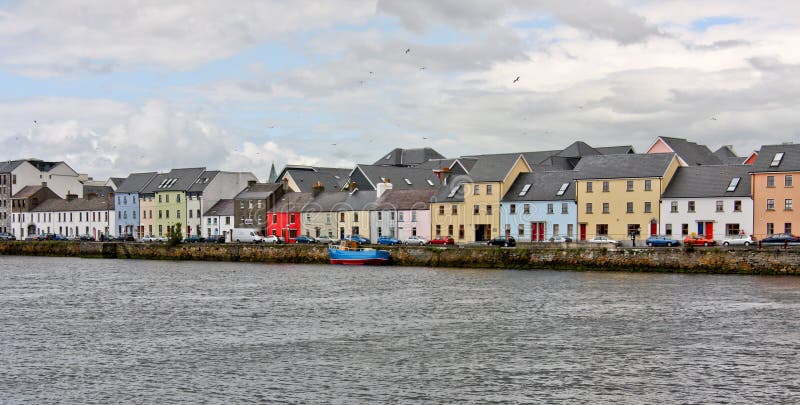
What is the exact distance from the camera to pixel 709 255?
5972 centimetres

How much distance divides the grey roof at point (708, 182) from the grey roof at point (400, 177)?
37684mm

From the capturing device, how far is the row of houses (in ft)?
243

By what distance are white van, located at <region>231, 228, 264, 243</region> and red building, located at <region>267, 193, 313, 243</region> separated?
245cm

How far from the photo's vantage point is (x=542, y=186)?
86.0 metres

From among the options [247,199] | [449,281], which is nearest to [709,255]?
[449,281]

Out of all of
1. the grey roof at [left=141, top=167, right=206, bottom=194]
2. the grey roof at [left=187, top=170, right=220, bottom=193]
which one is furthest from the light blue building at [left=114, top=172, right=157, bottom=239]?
the grey roof at [left=187, top=170, right=220, bottom=193]

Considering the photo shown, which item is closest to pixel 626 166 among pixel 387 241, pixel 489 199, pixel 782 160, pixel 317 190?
pixel 782 160

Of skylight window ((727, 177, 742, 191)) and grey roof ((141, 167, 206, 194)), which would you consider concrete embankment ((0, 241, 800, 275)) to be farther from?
grey roof ((141, 167, 206, 194))

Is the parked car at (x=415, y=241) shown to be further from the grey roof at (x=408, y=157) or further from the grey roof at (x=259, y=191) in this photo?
the grey roof at (x=408, y=157)

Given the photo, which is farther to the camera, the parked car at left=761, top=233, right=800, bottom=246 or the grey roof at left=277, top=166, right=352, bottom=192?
the grey roof at left=277, top=166, right=352, bottom=192

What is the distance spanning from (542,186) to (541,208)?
9.64 feet

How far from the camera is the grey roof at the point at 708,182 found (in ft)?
243

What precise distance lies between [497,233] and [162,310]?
153 ft

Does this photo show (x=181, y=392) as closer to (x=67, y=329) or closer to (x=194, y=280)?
(x=67, y=329)
